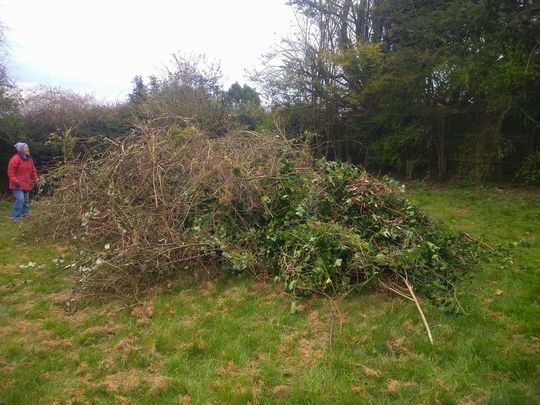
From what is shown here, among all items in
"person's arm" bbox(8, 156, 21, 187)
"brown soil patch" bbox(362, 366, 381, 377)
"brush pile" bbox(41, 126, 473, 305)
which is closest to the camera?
"brown soil patch" bbox(362, 366, 381, 377)

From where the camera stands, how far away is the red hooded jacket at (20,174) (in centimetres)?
742

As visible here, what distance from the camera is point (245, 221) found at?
4871 millimetres

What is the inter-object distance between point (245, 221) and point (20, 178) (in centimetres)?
519

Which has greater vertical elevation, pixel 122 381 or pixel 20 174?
pixel 20 174

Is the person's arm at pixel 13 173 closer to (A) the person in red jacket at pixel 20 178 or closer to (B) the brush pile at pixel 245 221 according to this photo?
(A) the person in red jacket at pixel 20 178

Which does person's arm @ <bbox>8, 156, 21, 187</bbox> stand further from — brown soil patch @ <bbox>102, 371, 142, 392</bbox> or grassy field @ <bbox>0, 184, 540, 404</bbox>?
brown soil patch @ <bbox>102, 371, 142, 392</bbox>

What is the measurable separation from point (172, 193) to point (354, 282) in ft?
8.63

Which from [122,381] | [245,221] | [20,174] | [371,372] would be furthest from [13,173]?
[371,372]

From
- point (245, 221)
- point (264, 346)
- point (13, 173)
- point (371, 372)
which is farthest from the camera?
point (13, 173)

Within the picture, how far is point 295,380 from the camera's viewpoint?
262 cm

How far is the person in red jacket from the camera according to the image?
7.43 metres

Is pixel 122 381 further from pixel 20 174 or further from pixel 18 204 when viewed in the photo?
pixel 20 174

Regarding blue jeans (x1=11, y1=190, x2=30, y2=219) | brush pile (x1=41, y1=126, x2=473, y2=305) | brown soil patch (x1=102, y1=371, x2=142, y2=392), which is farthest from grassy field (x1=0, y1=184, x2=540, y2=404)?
blue jeans (x1=11, y1=190, x2=30, y2=219)

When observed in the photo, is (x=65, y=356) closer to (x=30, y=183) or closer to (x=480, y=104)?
(x=30, y=183)
